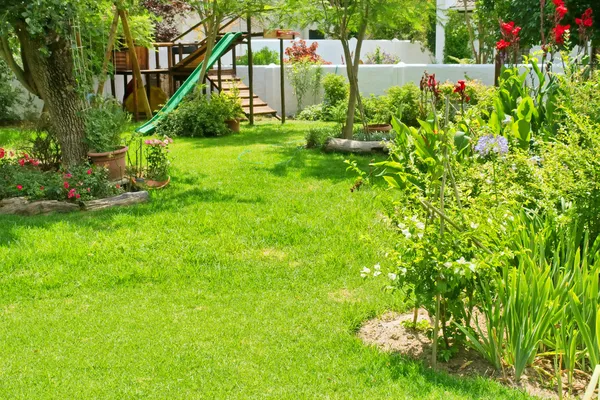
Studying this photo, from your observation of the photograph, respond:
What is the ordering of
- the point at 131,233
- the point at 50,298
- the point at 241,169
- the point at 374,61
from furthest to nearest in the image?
→ the point at 374,61 → the point at 241,169 → the point at 131,233 → the point at 50,298

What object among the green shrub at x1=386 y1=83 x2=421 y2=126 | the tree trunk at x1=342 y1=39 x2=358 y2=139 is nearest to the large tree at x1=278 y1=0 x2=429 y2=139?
the tree trunk at x1=342 y1=39 x2=358 y2=139

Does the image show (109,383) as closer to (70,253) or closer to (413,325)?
(413,325)

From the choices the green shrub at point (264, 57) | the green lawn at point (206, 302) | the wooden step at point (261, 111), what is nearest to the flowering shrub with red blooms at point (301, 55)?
the green shrub at point (264, 57)

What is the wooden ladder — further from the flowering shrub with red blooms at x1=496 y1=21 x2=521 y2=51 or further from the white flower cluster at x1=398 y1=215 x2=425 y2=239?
the white flower cluster at x1=398 y1=215 x2=425 y2=239

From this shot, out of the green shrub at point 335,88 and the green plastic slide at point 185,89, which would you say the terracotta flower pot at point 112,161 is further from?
the green shrub at point 335,88

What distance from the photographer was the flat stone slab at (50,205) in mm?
8008

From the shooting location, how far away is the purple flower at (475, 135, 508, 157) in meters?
4.58

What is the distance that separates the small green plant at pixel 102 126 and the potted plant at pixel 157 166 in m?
0.47

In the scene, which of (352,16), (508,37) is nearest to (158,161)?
(508,37)

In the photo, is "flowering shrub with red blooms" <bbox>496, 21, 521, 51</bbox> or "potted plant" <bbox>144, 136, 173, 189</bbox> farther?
"potted plant" <bbox>144, 136, 173, 189</bbox>

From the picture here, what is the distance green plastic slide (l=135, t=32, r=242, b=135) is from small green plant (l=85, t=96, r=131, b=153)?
12.7 feet

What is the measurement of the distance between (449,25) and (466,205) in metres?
21.4

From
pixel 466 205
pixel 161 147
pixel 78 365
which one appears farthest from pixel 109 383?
pixel 161 147

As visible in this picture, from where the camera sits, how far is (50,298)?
220 inches
